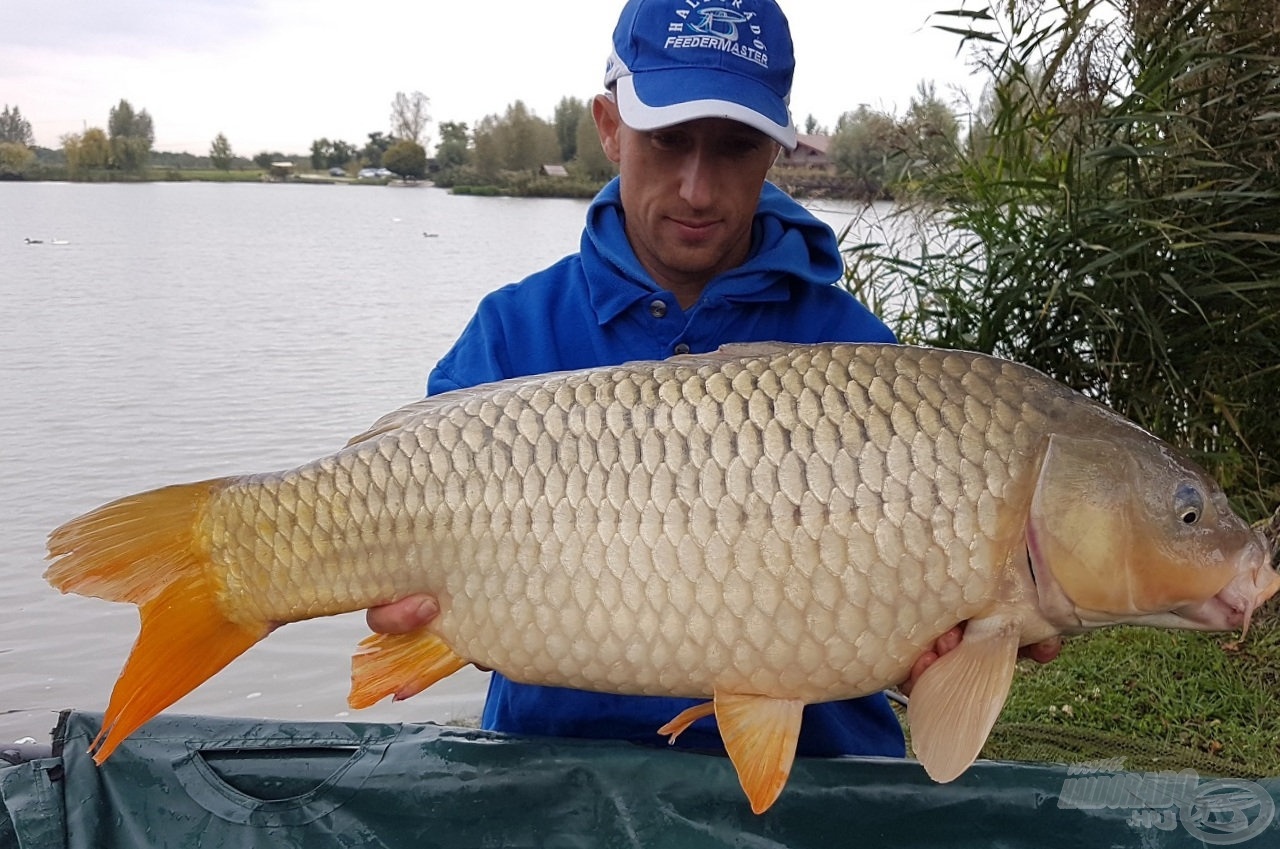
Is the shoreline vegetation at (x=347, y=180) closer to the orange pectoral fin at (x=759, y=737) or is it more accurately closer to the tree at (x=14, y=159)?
the tree at (x=14, y=159)

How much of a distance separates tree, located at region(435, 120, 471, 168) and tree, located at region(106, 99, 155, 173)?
11.9 m

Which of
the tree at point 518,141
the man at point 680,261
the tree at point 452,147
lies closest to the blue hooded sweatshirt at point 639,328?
the man at point 680,261

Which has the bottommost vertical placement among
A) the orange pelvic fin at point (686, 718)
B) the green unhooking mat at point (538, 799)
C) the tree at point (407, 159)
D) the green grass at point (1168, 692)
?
the green grass at point (1168, 692)

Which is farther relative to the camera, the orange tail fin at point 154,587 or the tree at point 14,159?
the tree at point 14,159

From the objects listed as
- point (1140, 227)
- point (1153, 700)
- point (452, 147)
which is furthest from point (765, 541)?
point (452, 147)

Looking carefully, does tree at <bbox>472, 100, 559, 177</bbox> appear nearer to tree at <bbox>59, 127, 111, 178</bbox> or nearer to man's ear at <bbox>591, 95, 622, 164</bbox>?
tree at <bbox>59, 127, 111, 178</bbox>

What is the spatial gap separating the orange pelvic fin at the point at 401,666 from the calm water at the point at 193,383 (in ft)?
7.26

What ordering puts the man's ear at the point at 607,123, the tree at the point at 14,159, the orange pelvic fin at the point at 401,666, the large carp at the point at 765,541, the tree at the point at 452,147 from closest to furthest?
the large carp at the point at 765,541 → the orange pelvic fin at the point at 401,666 → the man's ear at the point at 607,123 → the tree at the point at 14,159 → the tree at the point at 452,147

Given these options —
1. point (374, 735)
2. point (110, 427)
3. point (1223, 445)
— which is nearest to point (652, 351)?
point (374, 735)

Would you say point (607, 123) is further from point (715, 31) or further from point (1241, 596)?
point (1241, 596)

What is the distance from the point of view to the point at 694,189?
147 centimetres

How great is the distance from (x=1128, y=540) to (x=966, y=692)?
0.21 meters

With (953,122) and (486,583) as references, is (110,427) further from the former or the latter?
(486,583)

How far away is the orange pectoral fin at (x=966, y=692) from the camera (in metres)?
1.08
